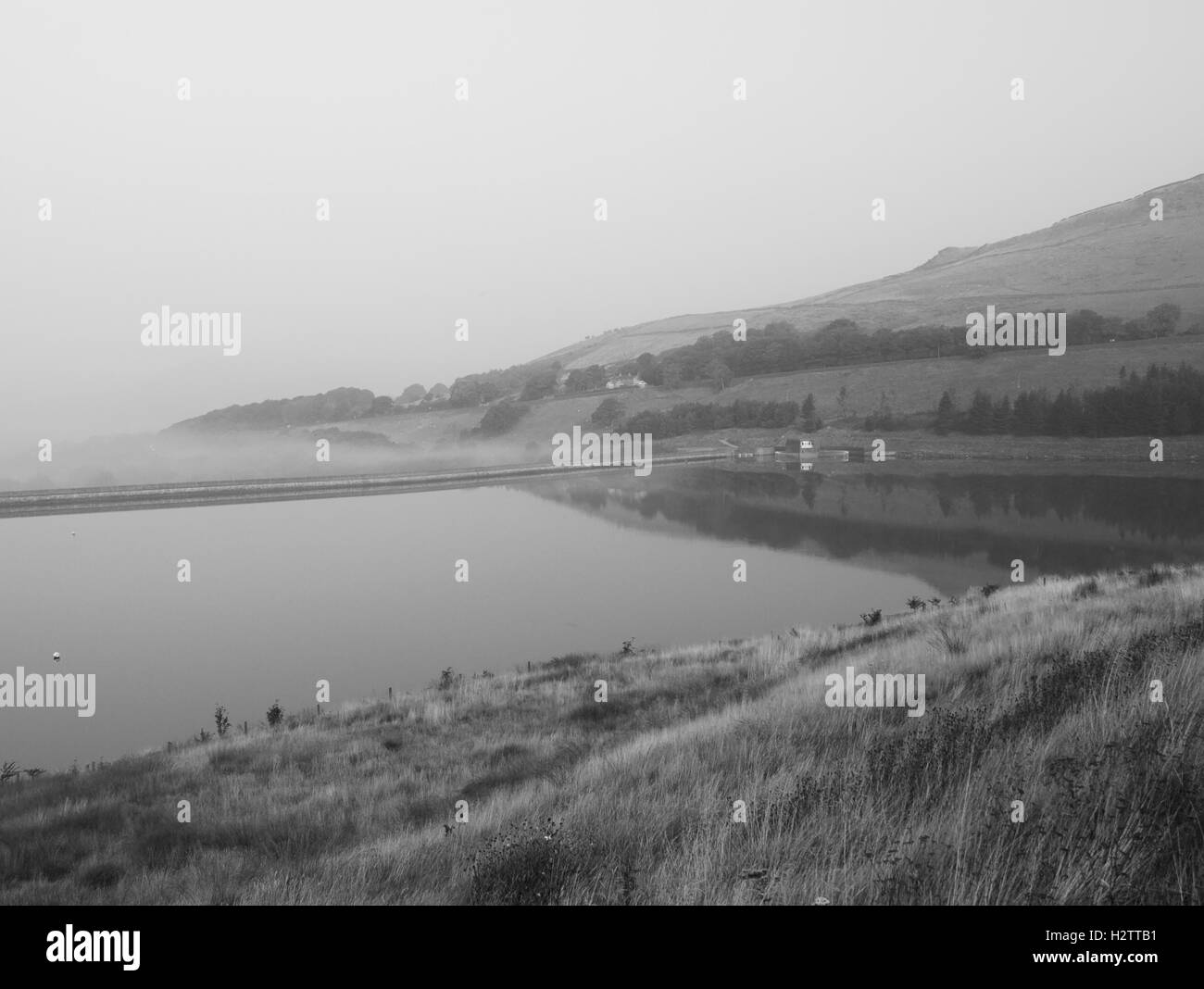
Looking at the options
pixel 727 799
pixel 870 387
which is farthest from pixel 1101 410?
pixel 727 799

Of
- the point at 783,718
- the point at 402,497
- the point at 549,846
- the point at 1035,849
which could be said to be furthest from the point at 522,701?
the point at 402,497

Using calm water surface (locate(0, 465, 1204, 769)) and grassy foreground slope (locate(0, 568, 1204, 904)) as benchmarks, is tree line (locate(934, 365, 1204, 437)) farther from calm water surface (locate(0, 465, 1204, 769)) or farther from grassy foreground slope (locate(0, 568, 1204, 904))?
grassy foreground slope (locate(0, 568, 1204, 904))

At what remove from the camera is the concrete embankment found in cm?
3309

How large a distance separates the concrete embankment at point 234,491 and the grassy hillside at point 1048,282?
63667mm

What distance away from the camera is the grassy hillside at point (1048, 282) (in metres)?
90.8

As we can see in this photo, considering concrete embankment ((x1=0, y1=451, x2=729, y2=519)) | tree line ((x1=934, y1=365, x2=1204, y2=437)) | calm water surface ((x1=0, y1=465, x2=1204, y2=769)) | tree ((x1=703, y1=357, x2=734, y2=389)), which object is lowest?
calm water surface ((x1=0, y1=465, x2=1204, y2=769))

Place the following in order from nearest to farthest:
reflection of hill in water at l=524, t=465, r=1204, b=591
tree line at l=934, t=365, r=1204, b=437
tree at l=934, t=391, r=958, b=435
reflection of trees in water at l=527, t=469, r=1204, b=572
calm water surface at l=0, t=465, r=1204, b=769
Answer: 1. calm water surface at l=0, t=465, r=1204, b=769
2. reflection of hill in water at l=524, t=465, r=1204, b=591
3. reflection of trees in water at l=527, t=469, r=1204, b=572
4. tree line at l=934, t=365, r=1204, b=437
5. tree at l=934, t=391, r=958, b=435

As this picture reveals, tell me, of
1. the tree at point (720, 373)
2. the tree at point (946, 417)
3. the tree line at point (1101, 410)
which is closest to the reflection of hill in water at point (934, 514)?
the tree line at point (1101, 410)

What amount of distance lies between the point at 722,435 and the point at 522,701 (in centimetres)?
5685

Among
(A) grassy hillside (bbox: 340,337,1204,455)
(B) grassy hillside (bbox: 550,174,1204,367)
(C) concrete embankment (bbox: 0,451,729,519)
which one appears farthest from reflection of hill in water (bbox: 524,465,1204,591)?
(B) grassy hillside (bbox: 550,174,1204,367)

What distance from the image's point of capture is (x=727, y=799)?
426 cm

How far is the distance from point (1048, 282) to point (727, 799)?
414 feet

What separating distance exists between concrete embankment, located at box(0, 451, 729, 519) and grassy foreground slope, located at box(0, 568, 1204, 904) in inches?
1184

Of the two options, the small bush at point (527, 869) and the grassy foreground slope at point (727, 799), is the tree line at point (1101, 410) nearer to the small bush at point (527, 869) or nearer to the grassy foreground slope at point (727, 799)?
the grassy foreground slope at point (727, 799)
